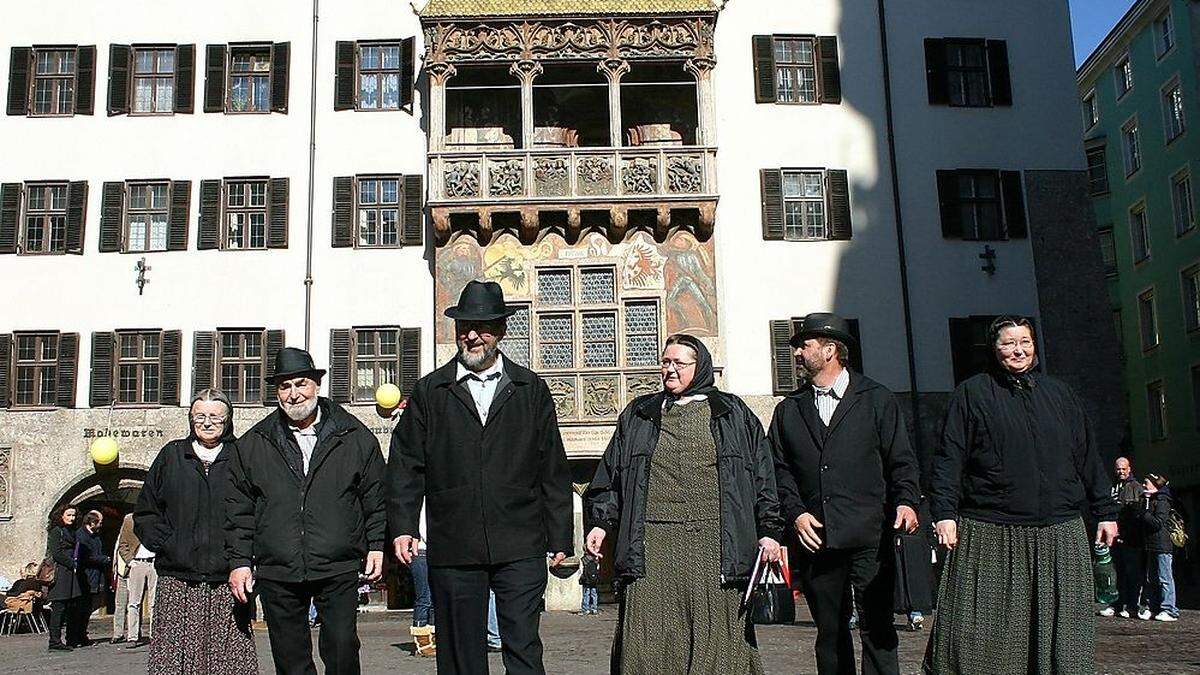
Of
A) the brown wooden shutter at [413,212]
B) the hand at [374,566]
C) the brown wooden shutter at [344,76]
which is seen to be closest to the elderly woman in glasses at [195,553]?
the hand at [374,566]

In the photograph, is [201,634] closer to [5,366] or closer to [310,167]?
[310,167]

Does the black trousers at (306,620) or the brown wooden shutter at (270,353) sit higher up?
the brown wooden shutter at (270,353)

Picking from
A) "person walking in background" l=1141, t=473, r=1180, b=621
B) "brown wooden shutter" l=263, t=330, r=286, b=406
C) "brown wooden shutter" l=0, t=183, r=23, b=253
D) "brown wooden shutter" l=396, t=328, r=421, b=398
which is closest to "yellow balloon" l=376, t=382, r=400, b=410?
"brown wooden shutter" l=396, t=328, r=421, b=398

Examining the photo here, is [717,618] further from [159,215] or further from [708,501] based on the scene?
[159,215]

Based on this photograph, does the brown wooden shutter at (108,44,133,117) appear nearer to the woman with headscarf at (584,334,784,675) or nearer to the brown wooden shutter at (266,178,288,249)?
the brown wooden shutter at (266,178,288,249)

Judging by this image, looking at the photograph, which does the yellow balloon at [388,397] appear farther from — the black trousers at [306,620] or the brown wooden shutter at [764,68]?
the black trousers at [306,620]

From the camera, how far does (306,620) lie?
26.6 feet

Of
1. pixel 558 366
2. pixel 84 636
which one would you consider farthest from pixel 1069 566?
pixel 558 366

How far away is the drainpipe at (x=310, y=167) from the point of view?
2733cm

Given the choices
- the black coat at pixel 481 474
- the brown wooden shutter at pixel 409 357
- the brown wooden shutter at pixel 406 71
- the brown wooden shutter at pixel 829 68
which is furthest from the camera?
the brown wooden shutter at pixel 829 68

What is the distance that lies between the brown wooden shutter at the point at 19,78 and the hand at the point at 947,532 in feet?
82.2

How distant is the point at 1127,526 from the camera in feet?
64.3

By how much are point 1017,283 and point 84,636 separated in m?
19.0

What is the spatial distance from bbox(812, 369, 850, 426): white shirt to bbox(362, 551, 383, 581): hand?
113 inches
